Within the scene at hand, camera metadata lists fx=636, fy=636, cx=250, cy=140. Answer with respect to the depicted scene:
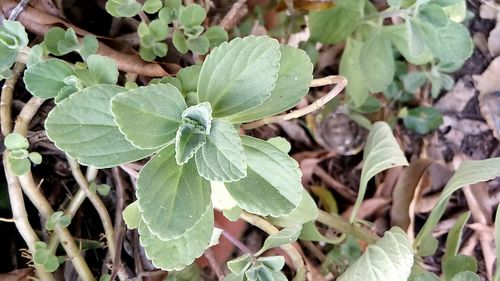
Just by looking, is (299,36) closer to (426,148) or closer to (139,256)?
(426,148)

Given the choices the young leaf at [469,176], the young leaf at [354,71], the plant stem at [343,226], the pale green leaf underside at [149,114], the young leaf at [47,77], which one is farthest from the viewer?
the young leaf at [354,71]

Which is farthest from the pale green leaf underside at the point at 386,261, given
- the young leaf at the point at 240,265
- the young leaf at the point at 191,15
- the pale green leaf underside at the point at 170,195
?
the young leaf at the point at 191,15

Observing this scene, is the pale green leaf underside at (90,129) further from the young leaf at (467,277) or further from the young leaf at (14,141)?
the young leaf at (467,277)

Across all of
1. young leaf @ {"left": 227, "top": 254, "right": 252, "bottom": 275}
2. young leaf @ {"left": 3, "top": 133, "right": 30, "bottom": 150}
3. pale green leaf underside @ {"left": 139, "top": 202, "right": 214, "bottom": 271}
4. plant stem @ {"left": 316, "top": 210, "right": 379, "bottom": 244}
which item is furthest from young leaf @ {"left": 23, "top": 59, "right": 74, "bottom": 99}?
plant stem @ {"left": 316, "top": 210, "right": 379, "bottom": 244}

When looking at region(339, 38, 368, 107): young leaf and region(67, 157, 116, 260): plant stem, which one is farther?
region(339, 38, 368, 107): young leaf

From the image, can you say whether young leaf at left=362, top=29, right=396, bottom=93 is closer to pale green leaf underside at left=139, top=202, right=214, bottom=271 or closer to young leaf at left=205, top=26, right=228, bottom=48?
young leaf at left=205, top=26, right=228, bottom=48

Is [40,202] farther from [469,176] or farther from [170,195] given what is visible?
[469,176]
